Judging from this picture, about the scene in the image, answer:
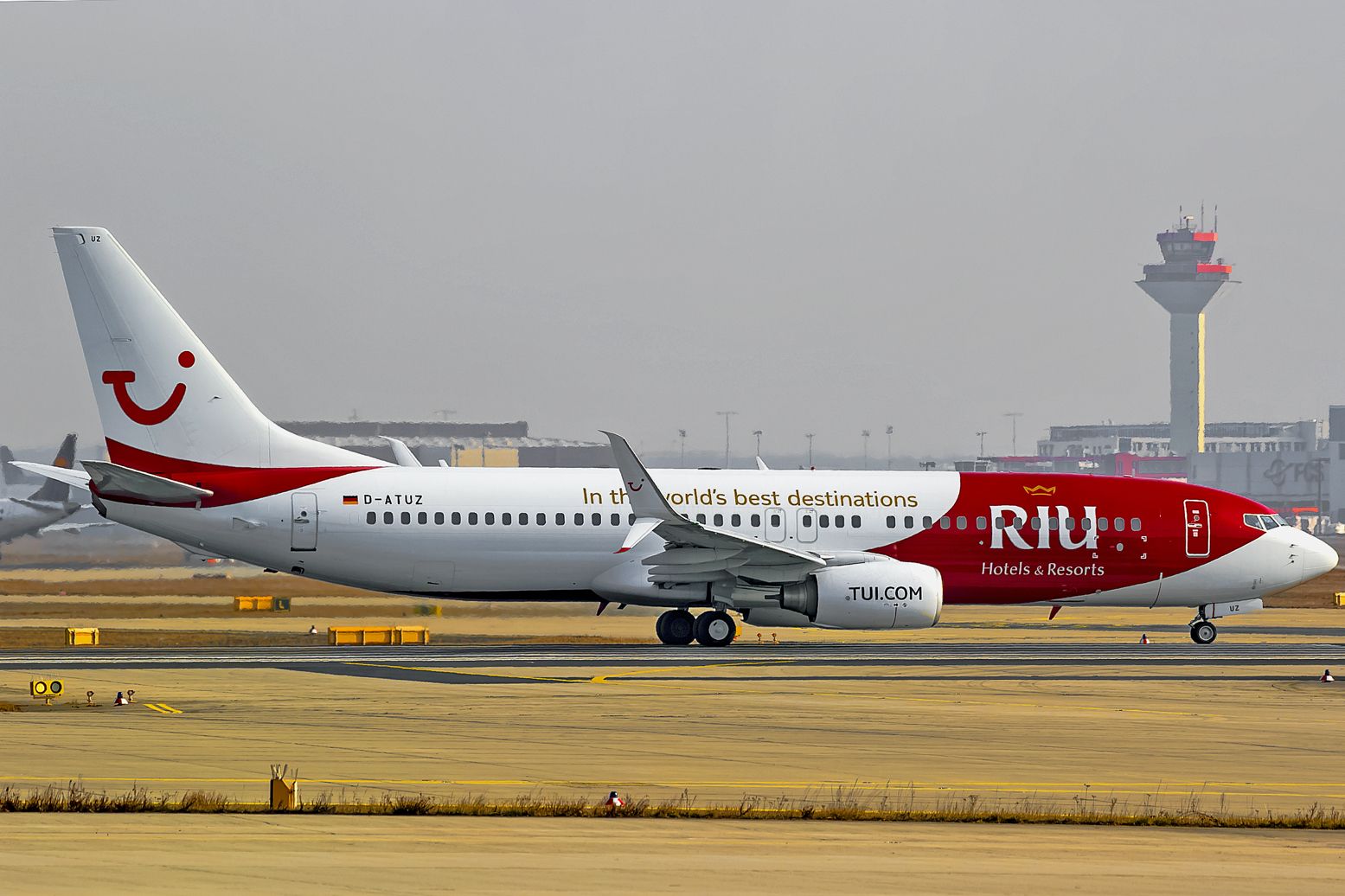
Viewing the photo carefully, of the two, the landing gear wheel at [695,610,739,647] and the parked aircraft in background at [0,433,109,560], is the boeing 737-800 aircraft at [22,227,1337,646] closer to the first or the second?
the landing gear wheel at [695,610,739,647]

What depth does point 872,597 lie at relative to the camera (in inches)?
1537

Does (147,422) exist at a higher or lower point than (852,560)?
higher

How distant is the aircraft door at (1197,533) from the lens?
4322 cm

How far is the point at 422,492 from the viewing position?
4012 cm

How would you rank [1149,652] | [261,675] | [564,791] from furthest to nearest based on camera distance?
[1149,652] → [261,675] → [564,791]

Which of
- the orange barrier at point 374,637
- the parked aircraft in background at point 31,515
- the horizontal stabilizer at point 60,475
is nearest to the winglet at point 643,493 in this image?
the orange barrier at point 374,637

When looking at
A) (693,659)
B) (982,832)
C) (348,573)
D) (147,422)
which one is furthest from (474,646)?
(982,832)

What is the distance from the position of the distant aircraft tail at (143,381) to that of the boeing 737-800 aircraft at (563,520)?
0.14ft

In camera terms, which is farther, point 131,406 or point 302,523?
point 302,523

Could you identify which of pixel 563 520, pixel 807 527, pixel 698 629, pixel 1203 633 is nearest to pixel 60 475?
pixel 563 520

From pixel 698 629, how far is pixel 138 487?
510 inches

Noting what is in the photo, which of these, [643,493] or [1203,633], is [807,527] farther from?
[1203,633]

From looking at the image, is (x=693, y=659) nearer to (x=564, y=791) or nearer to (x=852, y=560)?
(x=852, y=560)

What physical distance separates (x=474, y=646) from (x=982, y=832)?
25.1 metres
